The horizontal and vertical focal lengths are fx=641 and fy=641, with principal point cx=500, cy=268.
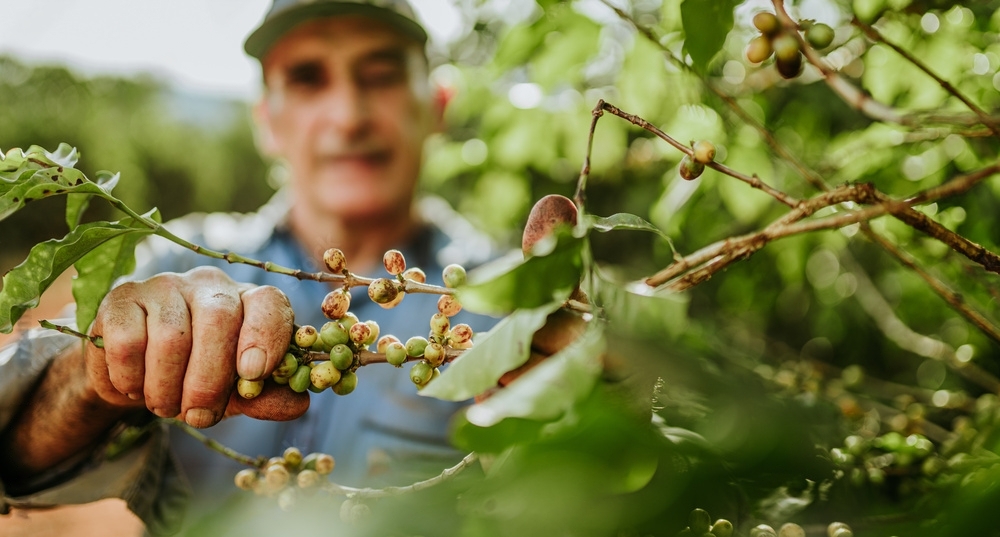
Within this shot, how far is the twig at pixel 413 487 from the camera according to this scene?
1.98 ft

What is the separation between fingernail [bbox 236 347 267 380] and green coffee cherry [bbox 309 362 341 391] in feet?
0.16

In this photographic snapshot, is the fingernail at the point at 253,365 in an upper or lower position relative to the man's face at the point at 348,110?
upper

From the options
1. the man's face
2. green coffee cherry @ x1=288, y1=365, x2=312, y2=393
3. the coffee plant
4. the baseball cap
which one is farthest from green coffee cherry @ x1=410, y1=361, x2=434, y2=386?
the baseball cap

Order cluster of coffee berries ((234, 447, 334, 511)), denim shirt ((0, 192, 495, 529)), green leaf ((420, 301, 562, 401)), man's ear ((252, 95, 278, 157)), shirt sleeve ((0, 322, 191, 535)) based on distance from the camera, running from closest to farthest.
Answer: green leaf ((420, 301, 562, 401)), cluster of coffee berries ((234, 447, 334, 511)), shirt sleeve ((0, 322, 191, 535)), denim shirt ((0, 192, 495, 529)), man's ear ((252, 95, 278, 157))

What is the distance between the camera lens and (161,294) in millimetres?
672

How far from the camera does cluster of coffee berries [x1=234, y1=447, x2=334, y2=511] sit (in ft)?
2.61

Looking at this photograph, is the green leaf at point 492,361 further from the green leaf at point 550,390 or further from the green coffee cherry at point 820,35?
the green coffee cherry at point 820,35

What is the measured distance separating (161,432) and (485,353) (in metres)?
0.98

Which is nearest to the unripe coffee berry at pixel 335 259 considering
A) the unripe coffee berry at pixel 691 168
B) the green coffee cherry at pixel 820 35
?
the unripe coffee berry at pixel 691 168

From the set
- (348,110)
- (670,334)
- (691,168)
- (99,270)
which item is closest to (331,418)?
(348,110)

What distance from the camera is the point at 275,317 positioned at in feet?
2.09

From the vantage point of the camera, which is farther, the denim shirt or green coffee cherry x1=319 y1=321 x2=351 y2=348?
the denim shirt

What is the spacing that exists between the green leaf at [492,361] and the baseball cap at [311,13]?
2065mm

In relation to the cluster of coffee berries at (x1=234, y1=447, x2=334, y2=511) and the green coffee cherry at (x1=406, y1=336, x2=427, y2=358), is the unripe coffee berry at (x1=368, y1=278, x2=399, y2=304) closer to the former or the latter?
the green coffee cherry at (x1=406, y1=336, x2=427, y2=358)
